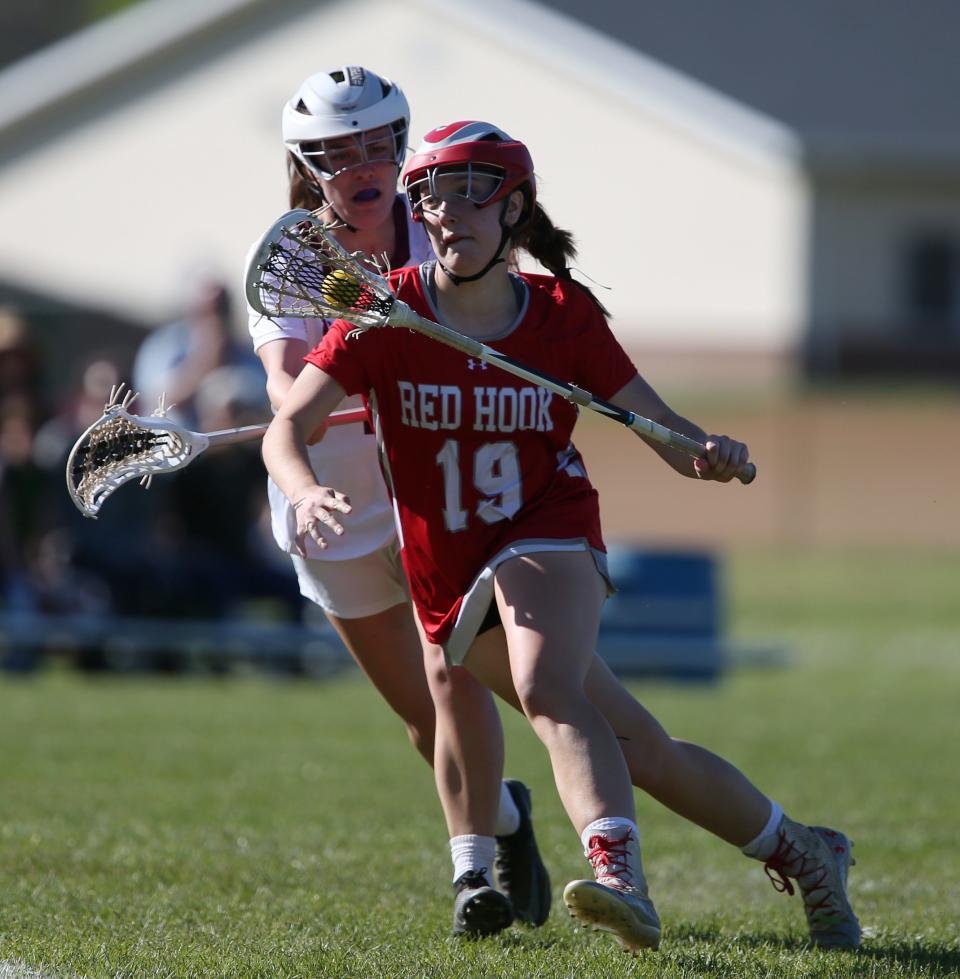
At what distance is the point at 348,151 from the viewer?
4656 mm

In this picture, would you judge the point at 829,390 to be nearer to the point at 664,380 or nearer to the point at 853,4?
the point at 664,380

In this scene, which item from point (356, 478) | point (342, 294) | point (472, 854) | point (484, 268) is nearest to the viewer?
point (342, 294)

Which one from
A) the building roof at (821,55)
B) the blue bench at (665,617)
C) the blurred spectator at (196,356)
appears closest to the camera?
the blurred spectator at (196,356)

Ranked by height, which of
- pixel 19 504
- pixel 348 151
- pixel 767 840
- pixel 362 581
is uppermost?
pixel 348 151

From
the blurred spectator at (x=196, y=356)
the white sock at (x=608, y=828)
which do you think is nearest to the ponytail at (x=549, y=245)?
the white sock at (x=608, y=828)

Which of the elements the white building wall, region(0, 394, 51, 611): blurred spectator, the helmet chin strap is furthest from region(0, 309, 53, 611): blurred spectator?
the white building wall

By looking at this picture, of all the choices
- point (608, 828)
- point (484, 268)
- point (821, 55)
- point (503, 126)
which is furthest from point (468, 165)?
point (821, 55)

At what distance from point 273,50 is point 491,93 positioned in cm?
448

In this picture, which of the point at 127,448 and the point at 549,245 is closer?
the point at 549,245

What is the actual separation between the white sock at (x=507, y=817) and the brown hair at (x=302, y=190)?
5.64 feet

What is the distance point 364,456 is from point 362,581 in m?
0.35

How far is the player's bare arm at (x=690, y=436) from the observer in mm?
4148

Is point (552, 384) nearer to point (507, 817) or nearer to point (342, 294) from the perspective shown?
point (342, 294)

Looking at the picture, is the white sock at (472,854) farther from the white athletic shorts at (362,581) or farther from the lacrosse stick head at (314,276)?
the lacrosse stick head at (314,276)
